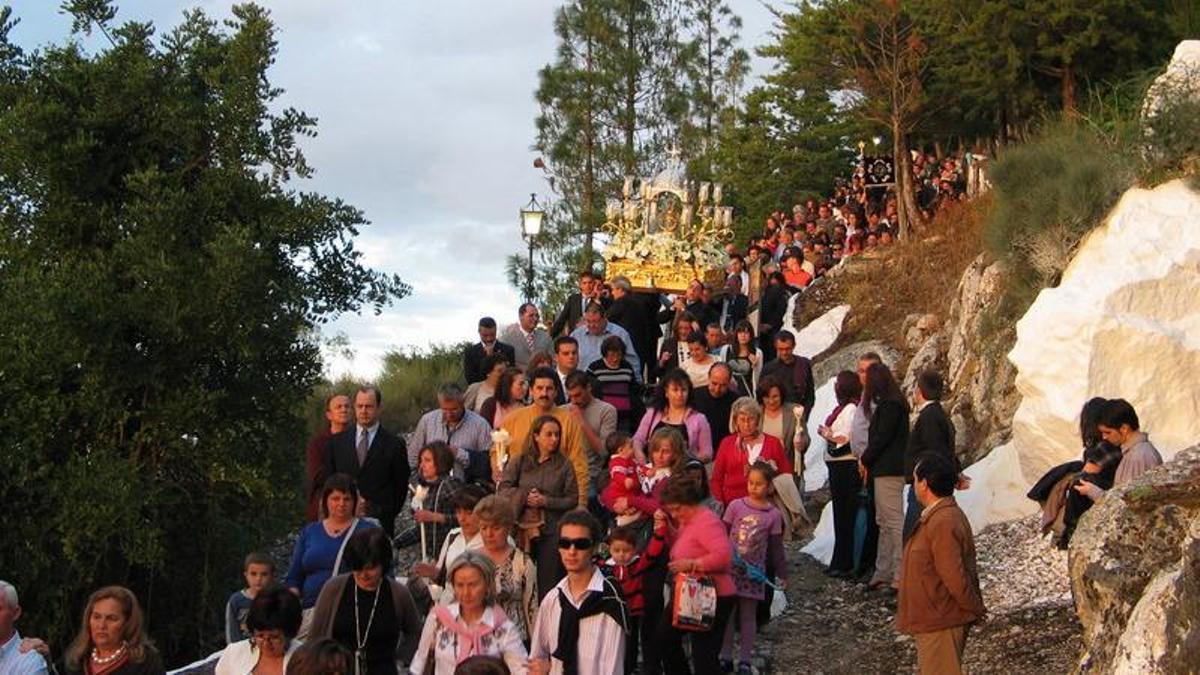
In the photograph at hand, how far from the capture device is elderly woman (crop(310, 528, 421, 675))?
7.70 m

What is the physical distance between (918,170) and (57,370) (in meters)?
20.6

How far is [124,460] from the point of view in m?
12.7

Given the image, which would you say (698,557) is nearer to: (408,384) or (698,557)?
(698,557)

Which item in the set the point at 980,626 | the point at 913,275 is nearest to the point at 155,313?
the point at 980,626

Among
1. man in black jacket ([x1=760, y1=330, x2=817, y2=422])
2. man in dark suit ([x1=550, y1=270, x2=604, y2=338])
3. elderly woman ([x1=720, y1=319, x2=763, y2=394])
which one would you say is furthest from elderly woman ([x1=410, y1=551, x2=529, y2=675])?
man in dark suit ([x1=550, y1=270, x2=604, y2=338])

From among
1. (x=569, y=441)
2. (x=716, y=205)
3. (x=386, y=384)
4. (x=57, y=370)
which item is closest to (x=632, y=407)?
(x=569, y=441)

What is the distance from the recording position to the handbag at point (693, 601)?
380 inches

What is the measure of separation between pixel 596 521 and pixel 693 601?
5.19 feet

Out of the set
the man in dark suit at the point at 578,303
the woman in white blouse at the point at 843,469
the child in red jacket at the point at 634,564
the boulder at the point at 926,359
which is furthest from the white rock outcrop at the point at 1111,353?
the man in dark suit at the point at 578,303

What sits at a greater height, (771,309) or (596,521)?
(771,309)

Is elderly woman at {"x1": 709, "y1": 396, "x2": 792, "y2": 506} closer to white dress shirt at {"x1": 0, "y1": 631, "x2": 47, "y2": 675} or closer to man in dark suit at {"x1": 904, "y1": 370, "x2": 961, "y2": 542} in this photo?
man in dark suit at {"x1": 904, "y1": 370, "x2": 961, "y2": 542}

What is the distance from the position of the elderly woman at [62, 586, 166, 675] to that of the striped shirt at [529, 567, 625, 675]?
173 centimetres

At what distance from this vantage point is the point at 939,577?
853 cm

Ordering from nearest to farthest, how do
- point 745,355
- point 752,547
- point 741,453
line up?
point 752,547 < point 741,453 < point 745,355
